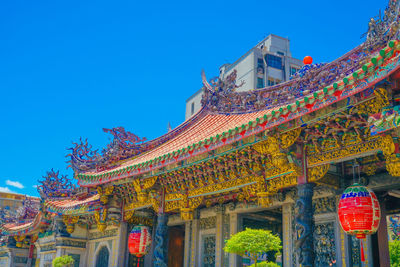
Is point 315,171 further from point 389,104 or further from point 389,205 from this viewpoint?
point 389,205

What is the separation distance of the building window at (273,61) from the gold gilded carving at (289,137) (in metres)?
30.0

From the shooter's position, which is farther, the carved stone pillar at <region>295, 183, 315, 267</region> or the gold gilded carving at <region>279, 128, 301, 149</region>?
the gold gilded carving at <region>279, 128, 301, 149</region>

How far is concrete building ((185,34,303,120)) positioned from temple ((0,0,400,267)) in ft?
75.6

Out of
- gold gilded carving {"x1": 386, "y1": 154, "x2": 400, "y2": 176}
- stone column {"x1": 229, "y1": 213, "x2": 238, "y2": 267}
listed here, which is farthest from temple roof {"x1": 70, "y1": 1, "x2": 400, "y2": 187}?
stone column {"x1": 229, "y1": 213, "x2": 238, "y2": 267}

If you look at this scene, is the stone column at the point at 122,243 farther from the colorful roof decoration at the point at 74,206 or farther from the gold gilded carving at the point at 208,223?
the gold gilded carving at the point at 208,223

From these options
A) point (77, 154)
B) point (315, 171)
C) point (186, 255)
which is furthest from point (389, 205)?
point (77, 154)

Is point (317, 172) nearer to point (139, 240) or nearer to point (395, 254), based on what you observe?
point (139, 240)

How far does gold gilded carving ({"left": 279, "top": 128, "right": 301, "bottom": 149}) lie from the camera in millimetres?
7035

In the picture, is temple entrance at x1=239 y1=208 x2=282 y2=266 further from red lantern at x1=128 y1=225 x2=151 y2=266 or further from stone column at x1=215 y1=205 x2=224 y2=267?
red lantern at x1=128 y1=225 x2=151 y2=266

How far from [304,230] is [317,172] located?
3.28 ft

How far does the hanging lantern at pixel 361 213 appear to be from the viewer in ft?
20.5

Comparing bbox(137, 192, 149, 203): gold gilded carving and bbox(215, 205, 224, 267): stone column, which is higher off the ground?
bbox(137, 192, 149, 203): gold gilded carving

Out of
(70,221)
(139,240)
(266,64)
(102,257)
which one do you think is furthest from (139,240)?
(266,64)

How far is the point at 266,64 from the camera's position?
36125mm
